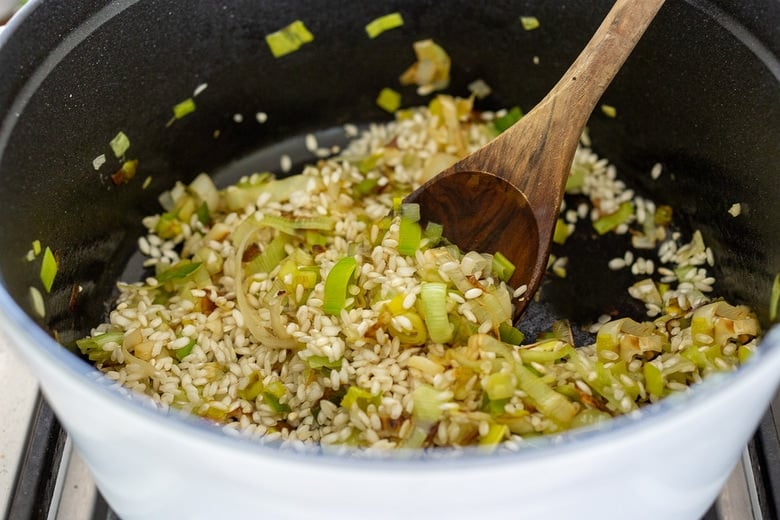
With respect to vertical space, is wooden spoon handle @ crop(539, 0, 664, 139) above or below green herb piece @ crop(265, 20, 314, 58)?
above

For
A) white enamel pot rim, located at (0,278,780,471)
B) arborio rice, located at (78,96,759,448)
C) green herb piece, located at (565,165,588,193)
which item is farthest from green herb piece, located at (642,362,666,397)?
green herb piece, located at (565,165,588,193)

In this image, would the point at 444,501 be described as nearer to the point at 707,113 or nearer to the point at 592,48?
the point at 592,48

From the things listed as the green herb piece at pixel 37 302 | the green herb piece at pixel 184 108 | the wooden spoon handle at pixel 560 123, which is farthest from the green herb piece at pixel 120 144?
the wooden spoon handle at pixel 560 123

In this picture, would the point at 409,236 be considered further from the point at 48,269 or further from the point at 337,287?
the point at 48,269

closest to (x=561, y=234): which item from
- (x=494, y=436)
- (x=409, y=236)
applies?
(x=409, y=236)

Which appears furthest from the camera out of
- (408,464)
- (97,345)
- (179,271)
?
(179,271)

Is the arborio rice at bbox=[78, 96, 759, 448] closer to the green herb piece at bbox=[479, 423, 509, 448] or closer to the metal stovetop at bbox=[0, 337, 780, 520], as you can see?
the green herb piece at bbox=[479, 423, 509, 448]
